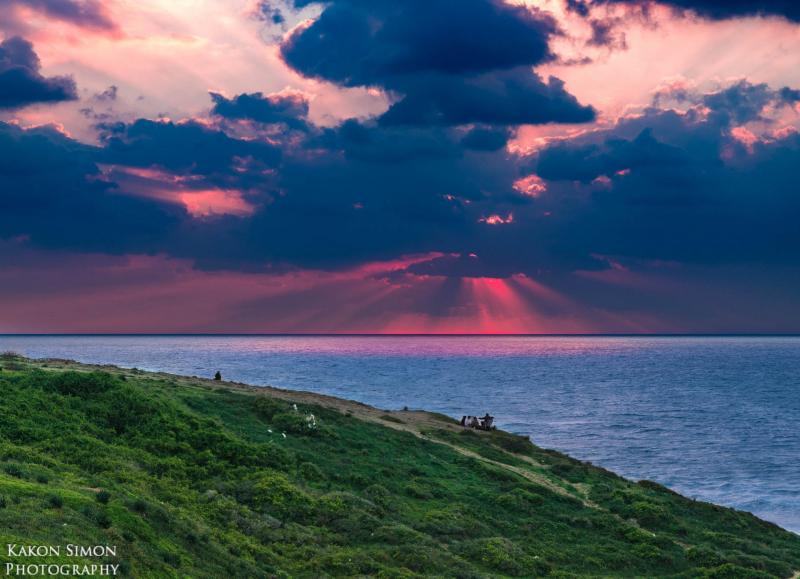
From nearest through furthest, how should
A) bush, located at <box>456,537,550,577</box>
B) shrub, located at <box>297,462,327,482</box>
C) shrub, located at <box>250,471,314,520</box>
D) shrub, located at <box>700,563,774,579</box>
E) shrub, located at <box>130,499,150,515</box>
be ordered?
1. shrub, located at <box>130,499,150,515</box>
2. bush, located at <box>456,537,550,577</box>
3. shrub, located at <box>250,471,314,520</box>
4. shrub, located at <box>700,563,774,579</box>
5. shrub, located at <box>297,462,327,482</box>

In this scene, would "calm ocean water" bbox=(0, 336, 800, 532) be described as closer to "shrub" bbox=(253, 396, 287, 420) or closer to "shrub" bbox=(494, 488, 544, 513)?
"shrub" bbox=(494, 488, 544, 513)

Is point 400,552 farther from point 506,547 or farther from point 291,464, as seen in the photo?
point 291,464

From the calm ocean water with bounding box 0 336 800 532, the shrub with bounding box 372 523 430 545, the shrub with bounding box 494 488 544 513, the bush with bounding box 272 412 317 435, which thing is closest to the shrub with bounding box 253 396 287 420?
the bush with bounding box 272 412 317 435

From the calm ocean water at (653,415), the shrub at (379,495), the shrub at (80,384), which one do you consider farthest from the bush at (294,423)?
the calm ocean water at (653,415)

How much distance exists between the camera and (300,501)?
34188 mm

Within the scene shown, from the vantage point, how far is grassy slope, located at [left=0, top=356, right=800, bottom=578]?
23.6 m

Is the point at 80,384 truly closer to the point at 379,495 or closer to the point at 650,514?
the point at 379,495

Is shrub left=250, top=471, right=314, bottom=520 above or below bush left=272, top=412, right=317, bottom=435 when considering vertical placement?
below

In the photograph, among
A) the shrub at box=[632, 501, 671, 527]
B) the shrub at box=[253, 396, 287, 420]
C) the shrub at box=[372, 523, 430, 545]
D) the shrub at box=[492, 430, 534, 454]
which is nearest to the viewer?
the shrub at box=[372, 523, 430, 545]

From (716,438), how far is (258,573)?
80.4m

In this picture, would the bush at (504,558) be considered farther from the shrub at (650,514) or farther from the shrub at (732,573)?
the shrub at (650,514)

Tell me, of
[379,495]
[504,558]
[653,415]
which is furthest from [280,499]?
[653,415]

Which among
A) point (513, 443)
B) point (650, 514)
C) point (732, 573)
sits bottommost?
point (732, 573)

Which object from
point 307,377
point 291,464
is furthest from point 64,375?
point 307,377
